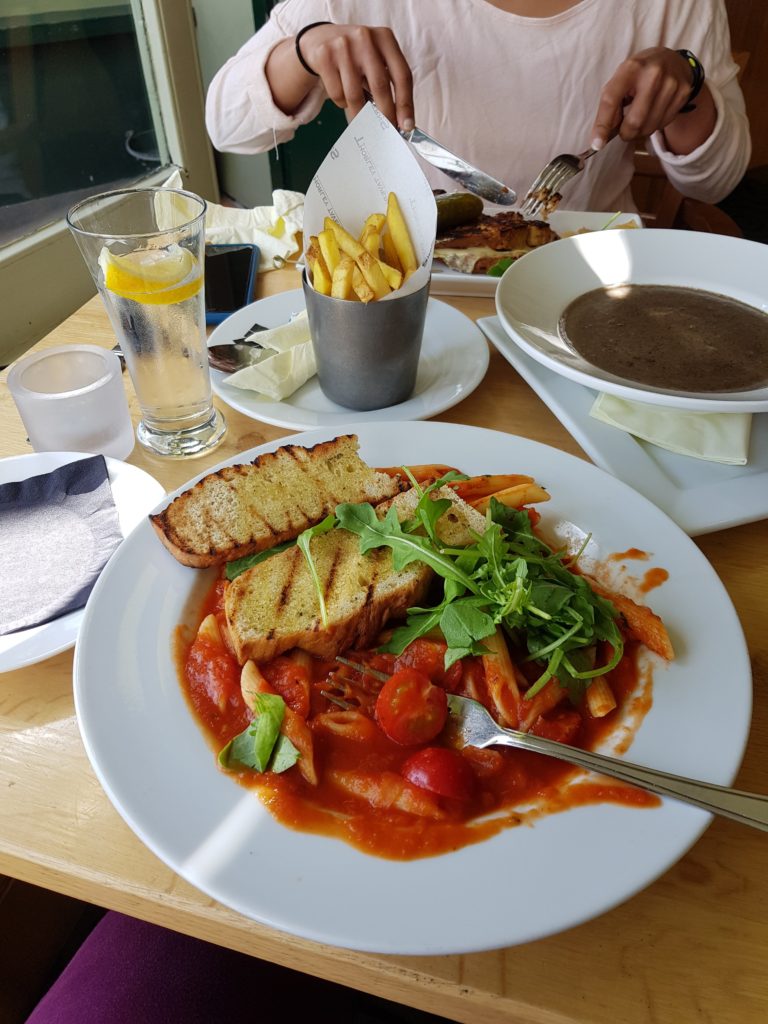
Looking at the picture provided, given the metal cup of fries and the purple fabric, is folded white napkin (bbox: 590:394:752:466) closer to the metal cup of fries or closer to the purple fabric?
the metal cup of fries

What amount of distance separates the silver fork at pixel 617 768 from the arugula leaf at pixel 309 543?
201 mm

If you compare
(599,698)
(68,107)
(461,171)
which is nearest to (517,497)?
(599,698)

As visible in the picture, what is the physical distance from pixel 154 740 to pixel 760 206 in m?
4.66

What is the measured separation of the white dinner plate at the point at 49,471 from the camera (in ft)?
2.93

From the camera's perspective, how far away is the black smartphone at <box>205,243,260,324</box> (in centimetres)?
167

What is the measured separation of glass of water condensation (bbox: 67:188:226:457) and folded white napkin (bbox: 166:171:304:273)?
1.80 feet

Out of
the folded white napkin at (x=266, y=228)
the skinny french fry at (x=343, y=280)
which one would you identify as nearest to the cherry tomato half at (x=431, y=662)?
the skinny french fry at (x=343, y=280)

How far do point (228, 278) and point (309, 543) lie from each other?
1.01 metres

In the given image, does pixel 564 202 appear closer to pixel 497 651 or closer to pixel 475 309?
pixel 475 309

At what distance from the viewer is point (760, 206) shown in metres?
4.20

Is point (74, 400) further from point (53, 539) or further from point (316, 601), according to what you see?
point (316, 601)

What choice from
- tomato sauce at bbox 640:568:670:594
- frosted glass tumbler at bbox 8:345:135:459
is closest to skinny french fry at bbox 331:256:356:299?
frosted glass tumbler at bbox 8:345:135:459

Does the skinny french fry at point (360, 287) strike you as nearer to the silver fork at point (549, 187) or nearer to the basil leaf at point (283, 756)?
the basil leaf at point (283, 756)

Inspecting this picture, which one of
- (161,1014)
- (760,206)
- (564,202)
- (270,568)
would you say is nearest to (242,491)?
(270,568)
